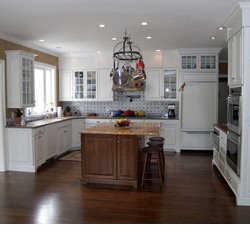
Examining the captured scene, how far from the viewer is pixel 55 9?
3.89 meters

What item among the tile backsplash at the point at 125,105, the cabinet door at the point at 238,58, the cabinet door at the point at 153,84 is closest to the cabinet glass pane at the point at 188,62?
the cabinet door at the point at 153,84

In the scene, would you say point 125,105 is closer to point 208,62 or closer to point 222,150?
point 208,62

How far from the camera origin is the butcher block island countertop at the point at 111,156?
4.46 m

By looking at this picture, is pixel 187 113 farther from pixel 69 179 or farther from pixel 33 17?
pixel 33 17

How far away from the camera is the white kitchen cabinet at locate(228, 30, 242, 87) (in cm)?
382

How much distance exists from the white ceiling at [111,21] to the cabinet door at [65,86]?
4.75 feet

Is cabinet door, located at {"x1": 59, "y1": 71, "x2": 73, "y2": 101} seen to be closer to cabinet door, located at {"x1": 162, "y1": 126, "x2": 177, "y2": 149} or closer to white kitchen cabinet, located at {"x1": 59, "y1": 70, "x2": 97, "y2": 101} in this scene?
white kitchen cabinet, located at {"x1": 59, "y1": 70, "x2": 97, "y2": 101}

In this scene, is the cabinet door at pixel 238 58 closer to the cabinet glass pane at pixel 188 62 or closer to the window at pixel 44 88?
the cabinet glass pane at pixel 188 62

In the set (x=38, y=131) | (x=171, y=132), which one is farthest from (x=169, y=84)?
(x=38, y=131)

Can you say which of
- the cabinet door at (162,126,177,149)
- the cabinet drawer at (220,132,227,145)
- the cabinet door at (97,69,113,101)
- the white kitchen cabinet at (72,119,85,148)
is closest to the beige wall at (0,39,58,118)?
the cabinet door at (97,69,113,101)

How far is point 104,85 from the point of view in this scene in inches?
305

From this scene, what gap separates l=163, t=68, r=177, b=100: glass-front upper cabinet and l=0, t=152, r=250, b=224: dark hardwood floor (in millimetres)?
2621

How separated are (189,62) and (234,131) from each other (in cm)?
361

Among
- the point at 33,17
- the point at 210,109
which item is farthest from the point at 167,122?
the point at 33,17
